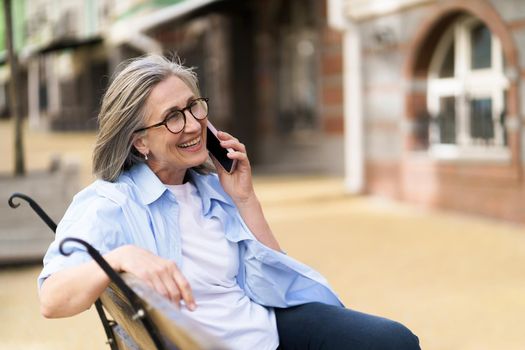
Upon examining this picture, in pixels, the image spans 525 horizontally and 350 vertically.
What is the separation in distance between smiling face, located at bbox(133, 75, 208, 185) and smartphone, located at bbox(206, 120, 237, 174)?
18cm

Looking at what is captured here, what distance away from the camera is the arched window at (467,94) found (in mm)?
10297

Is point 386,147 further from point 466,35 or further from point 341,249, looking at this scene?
point 341,249

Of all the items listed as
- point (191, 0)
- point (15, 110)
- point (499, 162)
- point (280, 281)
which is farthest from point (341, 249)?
point (191, 0)

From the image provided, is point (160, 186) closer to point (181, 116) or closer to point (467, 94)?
point (181, 116)

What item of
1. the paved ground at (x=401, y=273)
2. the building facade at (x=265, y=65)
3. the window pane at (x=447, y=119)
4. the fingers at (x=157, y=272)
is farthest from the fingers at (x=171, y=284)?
the building facade at (x=265, y=65)

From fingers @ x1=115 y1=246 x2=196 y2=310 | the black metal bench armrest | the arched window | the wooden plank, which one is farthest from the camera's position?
the arched window

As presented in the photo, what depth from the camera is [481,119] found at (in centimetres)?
1048

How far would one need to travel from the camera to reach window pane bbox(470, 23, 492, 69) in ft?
34.4

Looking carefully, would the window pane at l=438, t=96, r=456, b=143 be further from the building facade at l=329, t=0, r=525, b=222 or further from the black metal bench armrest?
the black metal bench armrest

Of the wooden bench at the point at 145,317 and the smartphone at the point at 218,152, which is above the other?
the smartphone at the point at 218,152

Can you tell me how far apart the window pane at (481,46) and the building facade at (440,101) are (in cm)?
2

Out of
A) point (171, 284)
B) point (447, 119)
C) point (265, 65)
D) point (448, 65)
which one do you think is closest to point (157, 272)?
point (171, 284)

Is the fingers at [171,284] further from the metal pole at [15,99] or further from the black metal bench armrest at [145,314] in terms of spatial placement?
the metal pole at [15,99]

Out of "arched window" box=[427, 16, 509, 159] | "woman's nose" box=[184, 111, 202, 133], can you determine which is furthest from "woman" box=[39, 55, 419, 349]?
"arched window" box=[427, 16, 509, 159]
